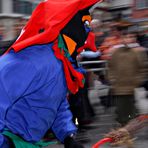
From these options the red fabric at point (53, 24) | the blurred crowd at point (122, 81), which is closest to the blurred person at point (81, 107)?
the blurred crowd at point (122, 81)

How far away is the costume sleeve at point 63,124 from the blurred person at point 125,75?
11.2ft

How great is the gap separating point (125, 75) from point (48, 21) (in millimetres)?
3737

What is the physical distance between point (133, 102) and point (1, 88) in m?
4.04

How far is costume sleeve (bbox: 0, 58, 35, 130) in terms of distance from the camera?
7.83ft

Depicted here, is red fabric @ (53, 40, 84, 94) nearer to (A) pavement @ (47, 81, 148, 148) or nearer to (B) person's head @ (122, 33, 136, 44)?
(A) pavement @ (47, 81, 148, 148)

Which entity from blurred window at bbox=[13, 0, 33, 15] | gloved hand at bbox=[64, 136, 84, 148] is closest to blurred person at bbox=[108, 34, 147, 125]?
gloved hand at bbox=[64, 136, 84, 148]

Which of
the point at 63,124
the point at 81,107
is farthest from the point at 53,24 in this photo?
the point at 81,107

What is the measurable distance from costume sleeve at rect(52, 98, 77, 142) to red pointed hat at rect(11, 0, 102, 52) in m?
0.43

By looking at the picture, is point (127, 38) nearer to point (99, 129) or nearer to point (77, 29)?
point (99, 129)

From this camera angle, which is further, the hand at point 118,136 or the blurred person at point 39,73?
the hand at point 118,136

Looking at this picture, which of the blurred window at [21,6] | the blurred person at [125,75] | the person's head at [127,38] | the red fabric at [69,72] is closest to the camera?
the red fabric at [69,72]

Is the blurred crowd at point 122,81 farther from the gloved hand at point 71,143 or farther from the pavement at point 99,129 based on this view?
the gloved hand at point 71,143

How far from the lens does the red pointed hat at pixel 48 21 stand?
2.45m

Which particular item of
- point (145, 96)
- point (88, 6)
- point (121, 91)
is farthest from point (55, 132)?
point (145, 96)
